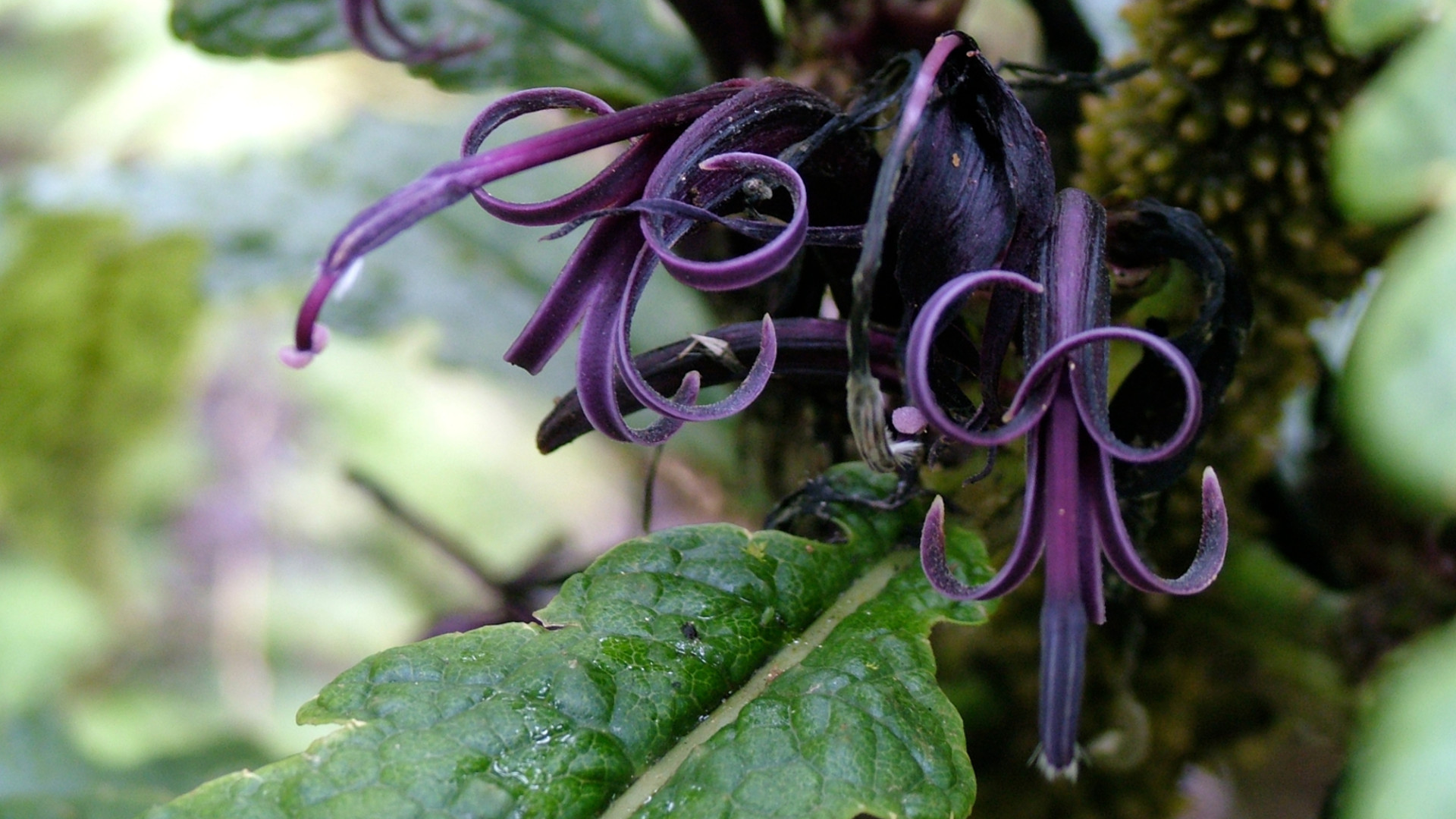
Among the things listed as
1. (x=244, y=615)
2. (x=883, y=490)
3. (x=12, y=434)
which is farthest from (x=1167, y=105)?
(x=244, y=615)

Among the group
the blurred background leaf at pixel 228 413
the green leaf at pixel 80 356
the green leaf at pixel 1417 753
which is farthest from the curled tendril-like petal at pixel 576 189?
the green leaf at pixel 80 356

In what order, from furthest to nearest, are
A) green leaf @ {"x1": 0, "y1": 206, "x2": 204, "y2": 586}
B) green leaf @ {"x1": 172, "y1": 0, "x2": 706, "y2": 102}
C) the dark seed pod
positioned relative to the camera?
green leaf @ {"x1": 0, "y1": 206, "x2": 204, "y2": 586}, green leaf @ {"x1": 172, "y1": 0, "x2": 706, "y2": 102}, the dark seed pod

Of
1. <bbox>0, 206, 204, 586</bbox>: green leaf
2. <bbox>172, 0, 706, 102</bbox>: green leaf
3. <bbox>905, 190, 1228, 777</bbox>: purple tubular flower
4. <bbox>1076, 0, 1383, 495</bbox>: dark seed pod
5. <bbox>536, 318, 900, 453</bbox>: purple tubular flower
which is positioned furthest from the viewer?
<bbox>0, 206, 204, 586</bbox>: green leaf

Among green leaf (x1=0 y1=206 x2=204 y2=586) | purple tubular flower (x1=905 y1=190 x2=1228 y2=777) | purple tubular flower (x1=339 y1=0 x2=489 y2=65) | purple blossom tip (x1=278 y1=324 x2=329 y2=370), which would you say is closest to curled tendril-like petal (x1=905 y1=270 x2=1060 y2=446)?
purple tubular flower (x1=905 y1=190 x2=1228 y2=777)

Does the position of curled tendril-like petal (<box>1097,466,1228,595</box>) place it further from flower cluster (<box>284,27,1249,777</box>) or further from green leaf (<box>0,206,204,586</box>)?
green leaf (<box>0,206,204,586</box>)

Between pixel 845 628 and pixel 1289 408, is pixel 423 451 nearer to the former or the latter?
pixel 1289 408

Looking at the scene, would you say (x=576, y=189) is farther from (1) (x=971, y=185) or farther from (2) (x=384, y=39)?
(2) (x=384, y=39)

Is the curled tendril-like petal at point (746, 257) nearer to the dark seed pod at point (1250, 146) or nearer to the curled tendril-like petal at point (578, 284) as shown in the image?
the curled tendril-like petal at point (578, 284)
